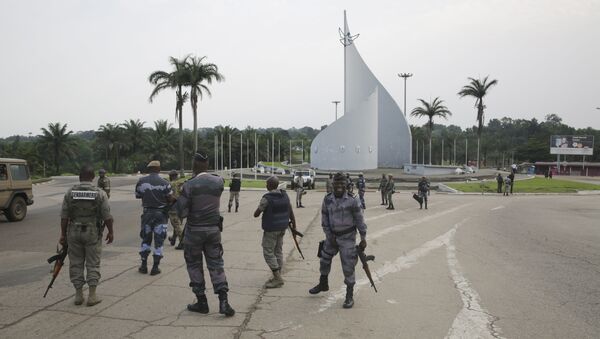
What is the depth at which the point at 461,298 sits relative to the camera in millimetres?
5855

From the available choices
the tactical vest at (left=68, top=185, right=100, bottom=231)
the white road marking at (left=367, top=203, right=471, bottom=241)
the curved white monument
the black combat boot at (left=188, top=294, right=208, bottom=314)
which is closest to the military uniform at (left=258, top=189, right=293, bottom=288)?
the black combat boot at (left=188, top=294, right=208, bottom=314)

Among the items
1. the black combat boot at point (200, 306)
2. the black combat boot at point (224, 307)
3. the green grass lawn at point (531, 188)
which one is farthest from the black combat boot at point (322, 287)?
the green grass lawn at point (531, 188)

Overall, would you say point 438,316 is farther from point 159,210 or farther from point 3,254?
point 3,254

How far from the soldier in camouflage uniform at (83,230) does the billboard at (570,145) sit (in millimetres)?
79515

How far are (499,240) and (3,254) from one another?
10.6m

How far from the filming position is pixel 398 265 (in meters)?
7.91

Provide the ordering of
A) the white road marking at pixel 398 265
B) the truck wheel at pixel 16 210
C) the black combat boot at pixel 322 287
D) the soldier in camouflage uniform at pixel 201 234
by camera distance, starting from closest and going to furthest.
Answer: the soldier in camouflage uniform at pixel 201 234 < the white road marking at pixel 398 265 < the black combat boot at pixel 322 287 < the truck wheel at pixel 16 210

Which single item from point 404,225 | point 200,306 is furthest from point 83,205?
point 404,225

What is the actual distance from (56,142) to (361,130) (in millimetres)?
43009

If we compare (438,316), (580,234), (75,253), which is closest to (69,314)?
(75,253)

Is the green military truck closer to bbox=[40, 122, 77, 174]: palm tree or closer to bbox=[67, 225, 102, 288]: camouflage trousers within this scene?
bbox=[67, 225, 102, 288]: camouflage trousers

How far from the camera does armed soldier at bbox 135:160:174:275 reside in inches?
276

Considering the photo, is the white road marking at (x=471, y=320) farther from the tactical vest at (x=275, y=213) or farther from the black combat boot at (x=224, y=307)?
the tactical vest at (x=275, y=213)

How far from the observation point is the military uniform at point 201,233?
5.08 m
